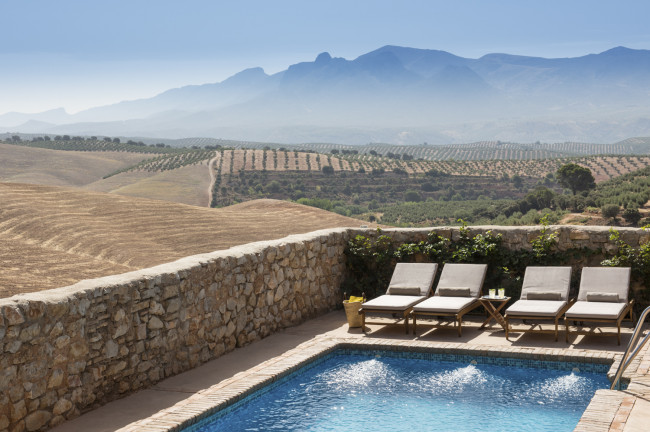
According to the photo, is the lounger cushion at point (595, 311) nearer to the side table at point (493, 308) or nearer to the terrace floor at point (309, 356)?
the terrace floor at point (309, 356)

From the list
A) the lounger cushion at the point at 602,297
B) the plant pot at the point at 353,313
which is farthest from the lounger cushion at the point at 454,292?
the lounger cushion at the point at 602,297

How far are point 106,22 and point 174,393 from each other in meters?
195

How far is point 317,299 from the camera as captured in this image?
402 inches

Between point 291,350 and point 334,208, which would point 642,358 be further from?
point 334,208

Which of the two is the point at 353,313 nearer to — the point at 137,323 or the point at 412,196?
the point at 137,323

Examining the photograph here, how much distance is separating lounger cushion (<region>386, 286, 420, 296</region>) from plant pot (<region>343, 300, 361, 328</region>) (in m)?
0.57

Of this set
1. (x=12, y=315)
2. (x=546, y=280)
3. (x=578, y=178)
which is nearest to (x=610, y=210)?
(x=578, y=178)

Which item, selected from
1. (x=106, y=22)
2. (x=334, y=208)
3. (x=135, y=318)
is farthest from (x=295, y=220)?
(x=106, y=22)

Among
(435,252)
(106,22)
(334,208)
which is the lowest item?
(334,208)

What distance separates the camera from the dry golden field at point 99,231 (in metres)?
18.5

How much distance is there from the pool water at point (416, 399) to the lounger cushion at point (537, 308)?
2.46 ft

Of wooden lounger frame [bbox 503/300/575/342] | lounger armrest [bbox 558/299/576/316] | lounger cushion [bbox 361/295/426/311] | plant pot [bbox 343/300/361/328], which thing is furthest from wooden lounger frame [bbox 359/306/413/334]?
lounger armrest [bbox 558/299/576/316]

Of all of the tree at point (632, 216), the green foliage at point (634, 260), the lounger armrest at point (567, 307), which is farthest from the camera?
the tree at point (632, 216)

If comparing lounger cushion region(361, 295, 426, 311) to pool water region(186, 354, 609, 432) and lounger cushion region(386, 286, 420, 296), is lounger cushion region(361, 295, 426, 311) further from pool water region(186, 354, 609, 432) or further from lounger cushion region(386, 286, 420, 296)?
pool water region(186, 354, 609, 432)
